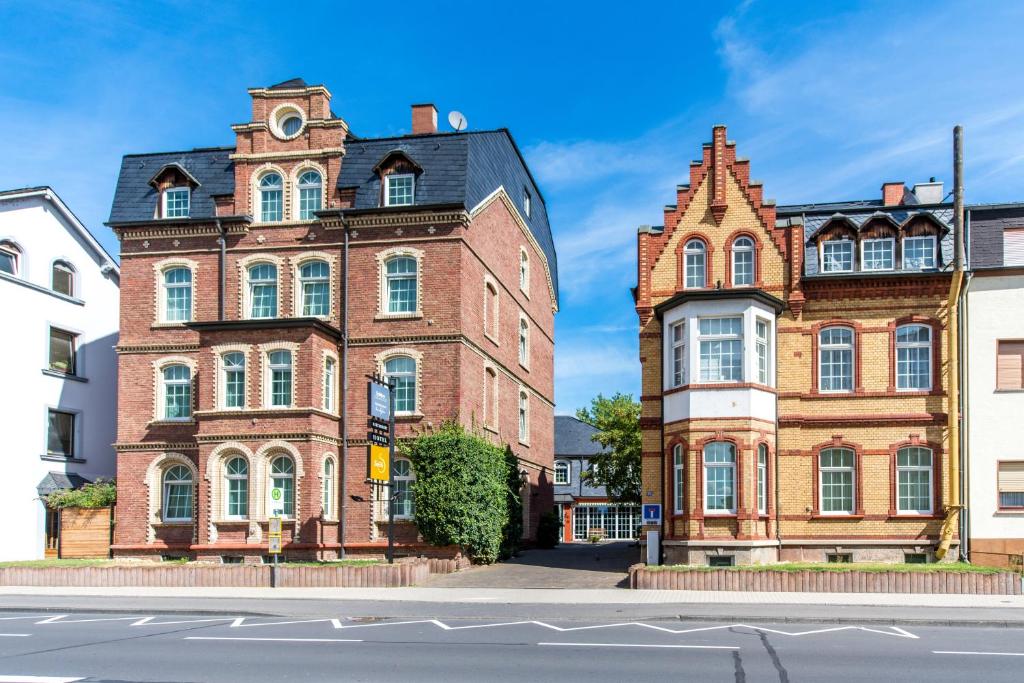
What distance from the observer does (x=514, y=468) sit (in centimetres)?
3747

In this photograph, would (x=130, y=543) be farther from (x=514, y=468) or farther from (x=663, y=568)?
(x=663, y=568)

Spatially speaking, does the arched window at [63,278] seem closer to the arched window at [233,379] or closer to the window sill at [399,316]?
the arched window at [233,379]

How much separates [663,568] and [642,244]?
1018cm

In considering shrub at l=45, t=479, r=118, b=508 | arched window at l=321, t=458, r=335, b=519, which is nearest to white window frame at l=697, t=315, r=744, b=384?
arched window at l=321, t=458, r=335, b=519

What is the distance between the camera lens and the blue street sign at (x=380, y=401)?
2974 centimetres

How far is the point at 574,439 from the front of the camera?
5984cm

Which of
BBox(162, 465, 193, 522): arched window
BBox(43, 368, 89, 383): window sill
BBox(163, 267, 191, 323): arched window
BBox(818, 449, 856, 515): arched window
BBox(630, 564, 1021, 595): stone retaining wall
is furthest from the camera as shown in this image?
BBox(43, 368, 89, 383): window sill

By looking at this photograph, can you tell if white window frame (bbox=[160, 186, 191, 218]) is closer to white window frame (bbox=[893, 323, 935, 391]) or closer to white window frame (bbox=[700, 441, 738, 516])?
white window frame (bbox=[700, 441, 738, 516])

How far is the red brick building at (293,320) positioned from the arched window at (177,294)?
0.22 feet

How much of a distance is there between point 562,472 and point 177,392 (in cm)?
2742

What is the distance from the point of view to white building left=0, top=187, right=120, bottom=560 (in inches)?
1483

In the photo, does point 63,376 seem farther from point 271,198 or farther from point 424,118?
point 424,118

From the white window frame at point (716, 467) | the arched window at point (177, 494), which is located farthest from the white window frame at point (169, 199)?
the white window frame at point (716, 467)

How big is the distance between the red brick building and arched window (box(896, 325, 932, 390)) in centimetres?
1296
